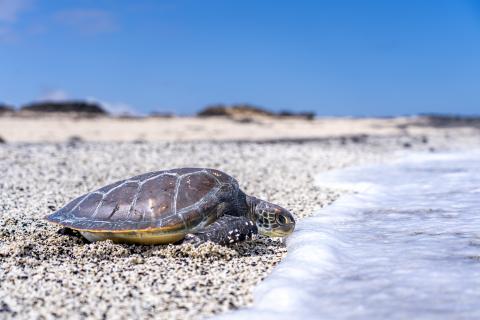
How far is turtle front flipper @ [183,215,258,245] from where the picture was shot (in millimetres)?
4355

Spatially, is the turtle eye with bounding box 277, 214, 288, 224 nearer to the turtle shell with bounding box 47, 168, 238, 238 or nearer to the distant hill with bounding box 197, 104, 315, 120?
the turtle shell with bounding box 47, 168, 238, 238

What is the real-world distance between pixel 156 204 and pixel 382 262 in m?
1.91

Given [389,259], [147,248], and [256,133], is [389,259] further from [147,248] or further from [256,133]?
[256,133]

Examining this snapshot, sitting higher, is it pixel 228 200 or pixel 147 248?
pixel 228 200

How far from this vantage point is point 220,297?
3215 mm

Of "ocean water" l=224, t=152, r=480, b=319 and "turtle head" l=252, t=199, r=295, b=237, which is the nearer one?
"ocean water" l=224, t=152, r=480, b=319

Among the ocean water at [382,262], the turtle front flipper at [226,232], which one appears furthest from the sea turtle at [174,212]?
the ocean water at [382,262]

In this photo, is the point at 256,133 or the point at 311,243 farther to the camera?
the point at 256,133

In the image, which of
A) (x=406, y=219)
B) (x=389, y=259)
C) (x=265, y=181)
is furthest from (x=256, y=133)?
(x=389, y=259)

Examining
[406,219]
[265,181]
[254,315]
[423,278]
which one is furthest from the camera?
[265,181]

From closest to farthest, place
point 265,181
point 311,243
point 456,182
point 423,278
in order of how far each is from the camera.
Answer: point 423,278, point 311,243, point 456,182, point 265,181

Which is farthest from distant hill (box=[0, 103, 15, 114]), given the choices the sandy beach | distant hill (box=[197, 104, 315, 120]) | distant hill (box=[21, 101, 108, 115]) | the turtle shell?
the turtle shell

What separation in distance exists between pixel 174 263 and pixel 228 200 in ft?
3.27

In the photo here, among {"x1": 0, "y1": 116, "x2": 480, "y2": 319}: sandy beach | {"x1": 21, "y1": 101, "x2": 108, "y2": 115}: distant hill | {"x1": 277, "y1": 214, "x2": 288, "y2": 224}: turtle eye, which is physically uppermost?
{"x1": 21, "y1": 101, "x2": 108, "y2": 115}: distant hill
